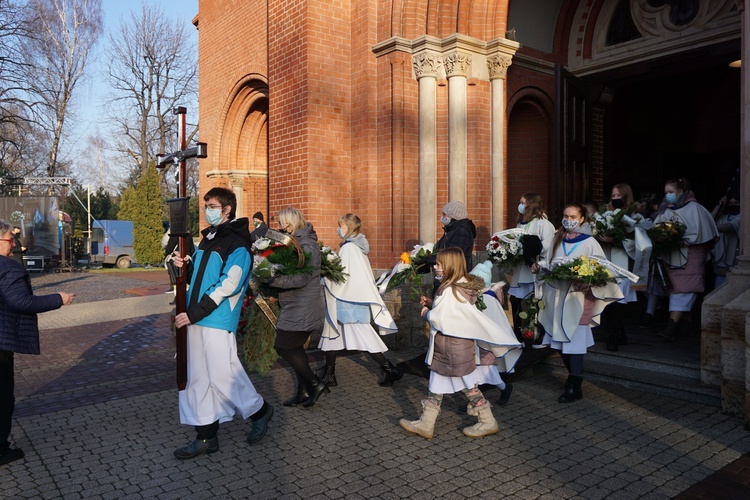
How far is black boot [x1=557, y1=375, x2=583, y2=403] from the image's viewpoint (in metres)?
5.43

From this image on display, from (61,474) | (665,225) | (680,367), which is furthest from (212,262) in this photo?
(665,225)

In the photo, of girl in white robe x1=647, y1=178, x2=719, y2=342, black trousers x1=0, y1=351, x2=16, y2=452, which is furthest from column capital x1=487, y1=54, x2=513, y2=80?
black trousers x1=0, y1=351, x2=16, y2=452

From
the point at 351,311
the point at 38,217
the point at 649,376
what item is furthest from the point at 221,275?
the point at 38,217

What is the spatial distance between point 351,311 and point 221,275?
2031 millimetres

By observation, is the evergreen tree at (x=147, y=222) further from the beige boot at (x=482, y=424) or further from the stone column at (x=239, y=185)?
the beige boot at (x=482, y=424)

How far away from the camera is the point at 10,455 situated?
418cm

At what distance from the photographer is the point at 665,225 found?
660cm

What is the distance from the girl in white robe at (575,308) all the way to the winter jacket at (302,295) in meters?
2.22

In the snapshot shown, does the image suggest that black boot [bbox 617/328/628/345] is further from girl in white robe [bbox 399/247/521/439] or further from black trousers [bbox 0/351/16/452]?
black trousers [bbox 0/351/16/452]

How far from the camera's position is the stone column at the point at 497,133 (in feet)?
28.9

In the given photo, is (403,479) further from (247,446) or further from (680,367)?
(680,367)

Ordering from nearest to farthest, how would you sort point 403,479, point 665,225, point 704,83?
1. point 403,479
2. point 665,225
3. point 704,83

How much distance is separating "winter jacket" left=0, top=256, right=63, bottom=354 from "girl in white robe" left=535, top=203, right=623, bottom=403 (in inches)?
167

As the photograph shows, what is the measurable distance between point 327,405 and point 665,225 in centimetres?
428
